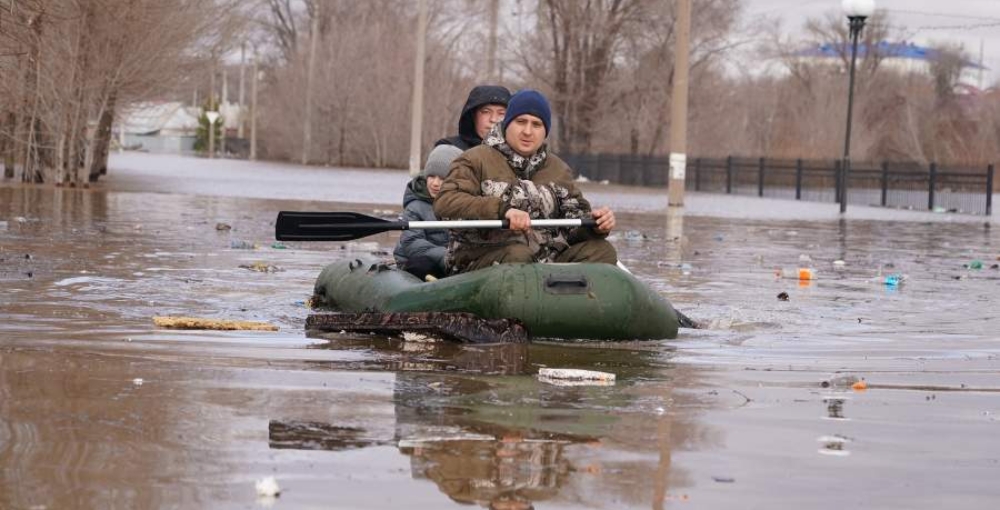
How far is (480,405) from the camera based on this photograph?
651 centimetres

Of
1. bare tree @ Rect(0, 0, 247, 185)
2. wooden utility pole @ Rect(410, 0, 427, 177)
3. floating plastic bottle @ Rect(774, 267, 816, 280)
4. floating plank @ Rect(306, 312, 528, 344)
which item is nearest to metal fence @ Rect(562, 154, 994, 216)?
wooden utility pole @ Rect(410, 0, 427, 177)

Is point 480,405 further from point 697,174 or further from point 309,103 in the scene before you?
point 309,103

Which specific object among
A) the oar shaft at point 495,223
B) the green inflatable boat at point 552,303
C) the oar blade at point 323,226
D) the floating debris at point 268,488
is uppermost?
the oar shaft at point 495,223

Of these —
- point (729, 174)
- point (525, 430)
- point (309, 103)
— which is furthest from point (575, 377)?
Result: point (309, 103)

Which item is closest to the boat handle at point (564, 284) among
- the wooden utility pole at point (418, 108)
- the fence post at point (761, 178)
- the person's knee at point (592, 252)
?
the person's knee at point (592, 252)

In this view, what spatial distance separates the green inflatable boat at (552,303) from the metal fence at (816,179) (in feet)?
91.1

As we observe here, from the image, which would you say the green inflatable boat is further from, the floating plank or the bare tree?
the bare tree

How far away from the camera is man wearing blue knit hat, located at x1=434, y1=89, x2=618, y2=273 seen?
9391mm

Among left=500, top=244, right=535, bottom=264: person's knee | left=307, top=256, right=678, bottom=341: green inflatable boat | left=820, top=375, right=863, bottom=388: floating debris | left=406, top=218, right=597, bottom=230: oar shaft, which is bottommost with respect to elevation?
left=820, top=375, right=863, bottom=388: floating debris

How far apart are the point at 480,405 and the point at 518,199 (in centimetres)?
328

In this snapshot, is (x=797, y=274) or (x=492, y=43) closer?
(x=797, y=274)

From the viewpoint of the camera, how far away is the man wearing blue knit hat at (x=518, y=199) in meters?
9.39

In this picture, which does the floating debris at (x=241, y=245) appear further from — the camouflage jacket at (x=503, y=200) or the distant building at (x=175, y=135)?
the distant building at (x=175, y=135)

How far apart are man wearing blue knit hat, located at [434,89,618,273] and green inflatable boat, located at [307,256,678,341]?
13.8 inches
